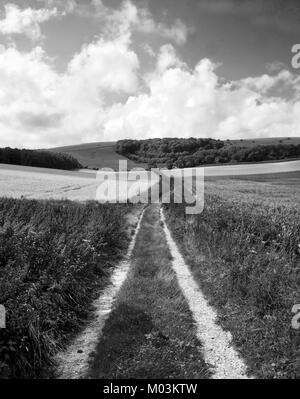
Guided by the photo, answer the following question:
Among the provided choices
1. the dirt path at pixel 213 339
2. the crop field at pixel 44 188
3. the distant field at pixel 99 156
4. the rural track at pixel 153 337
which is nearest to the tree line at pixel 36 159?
the distant field at pixel 99 156

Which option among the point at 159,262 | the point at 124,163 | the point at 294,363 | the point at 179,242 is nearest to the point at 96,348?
the point at 294,363

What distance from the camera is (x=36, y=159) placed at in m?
95.6

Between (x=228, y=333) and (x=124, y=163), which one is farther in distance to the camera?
(x=124, y=163)

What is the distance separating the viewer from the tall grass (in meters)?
7.23

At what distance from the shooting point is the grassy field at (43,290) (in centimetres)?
689

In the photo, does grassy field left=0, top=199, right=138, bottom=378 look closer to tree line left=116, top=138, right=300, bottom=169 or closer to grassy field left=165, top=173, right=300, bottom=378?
grassy field left=165, top=173, right=300, bottom=378

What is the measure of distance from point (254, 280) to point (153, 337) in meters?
3.74

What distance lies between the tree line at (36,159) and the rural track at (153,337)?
3405 inches

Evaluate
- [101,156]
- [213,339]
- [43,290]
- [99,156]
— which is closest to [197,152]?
[101,156]

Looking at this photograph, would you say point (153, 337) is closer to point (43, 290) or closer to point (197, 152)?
point (43, 290)
